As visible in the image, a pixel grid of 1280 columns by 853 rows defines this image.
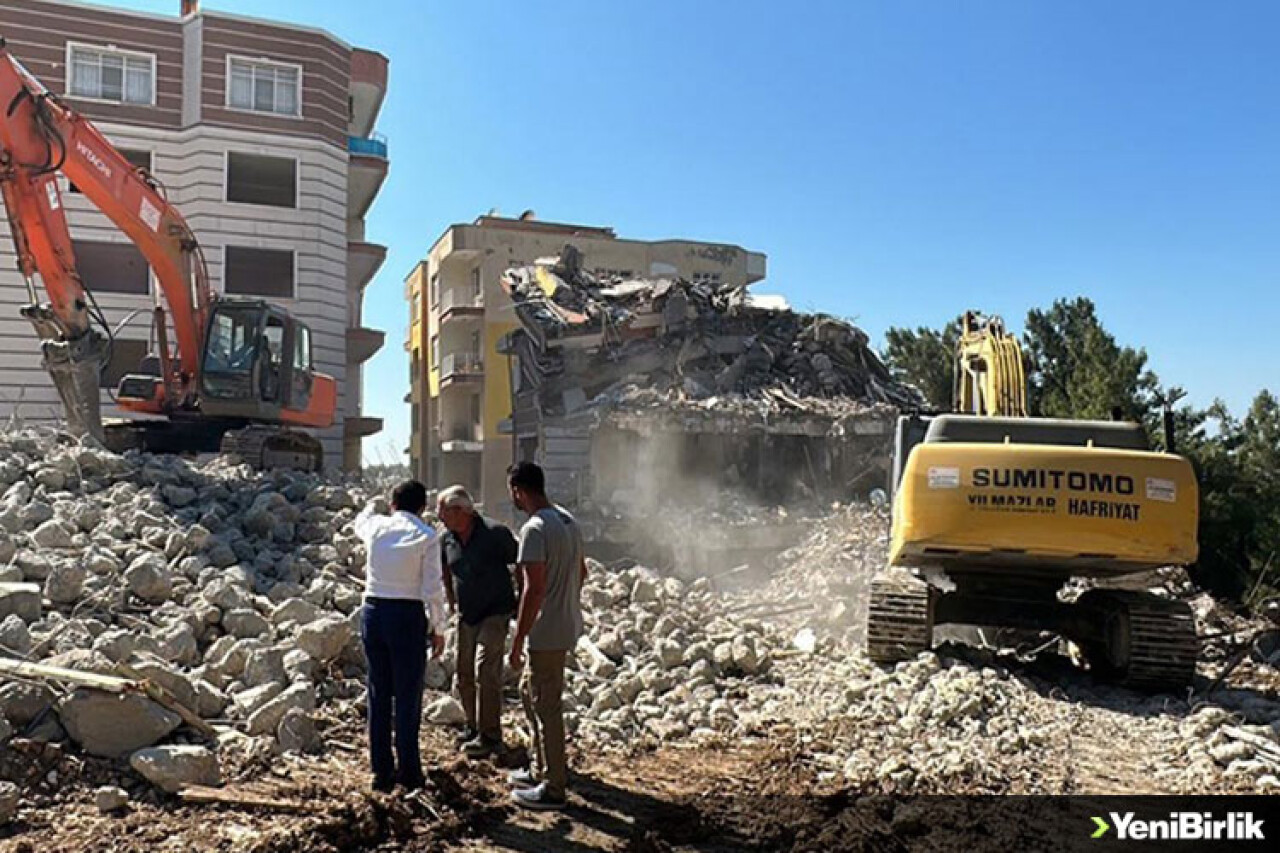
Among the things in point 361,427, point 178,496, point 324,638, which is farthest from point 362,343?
point 324,638

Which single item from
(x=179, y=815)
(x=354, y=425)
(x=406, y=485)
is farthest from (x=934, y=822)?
(x=354, y=425)

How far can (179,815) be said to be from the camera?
4887mm

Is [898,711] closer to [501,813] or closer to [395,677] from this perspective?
[501,813]

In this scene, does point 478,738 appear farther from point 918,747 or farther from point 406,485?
point 918,747

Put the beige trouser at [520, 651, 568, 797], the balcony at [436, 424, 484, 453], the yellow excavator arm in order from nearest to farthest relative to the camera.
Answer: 1. the beige trouser at [520, 651, 568, 797]
2. the yellow excavator arm
3. the balcony at [436, 424, 484, 453]

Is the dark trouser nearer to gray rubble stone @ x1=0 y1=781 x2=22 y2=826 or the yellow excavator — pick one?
gray rubble stone @ x1=0 y1=781 x2=22 y2=826

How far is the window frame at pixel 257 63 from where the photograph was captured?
27.6 m

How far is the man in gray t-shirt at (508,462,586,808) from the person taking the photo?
5129mm

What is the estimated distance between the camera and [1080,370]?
2138 centimetres

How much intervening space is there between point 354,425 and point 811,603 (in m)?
20.2

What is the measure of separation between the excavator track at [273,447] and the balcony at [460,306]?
20469 millimetres

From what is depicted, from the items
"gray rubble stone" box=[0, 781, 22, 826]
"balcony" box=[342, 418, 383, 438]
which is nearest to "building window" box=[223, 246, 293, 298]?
"balcony" box=[342, 418, 383, 438]

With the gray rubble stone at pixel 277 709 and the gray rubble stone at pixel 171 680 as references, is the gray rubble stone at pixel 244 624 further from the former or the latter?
the gray rubble stone at pixel 171 680

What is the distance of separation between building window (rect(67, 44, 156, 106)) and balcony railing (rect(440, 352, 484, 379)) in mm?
12849
